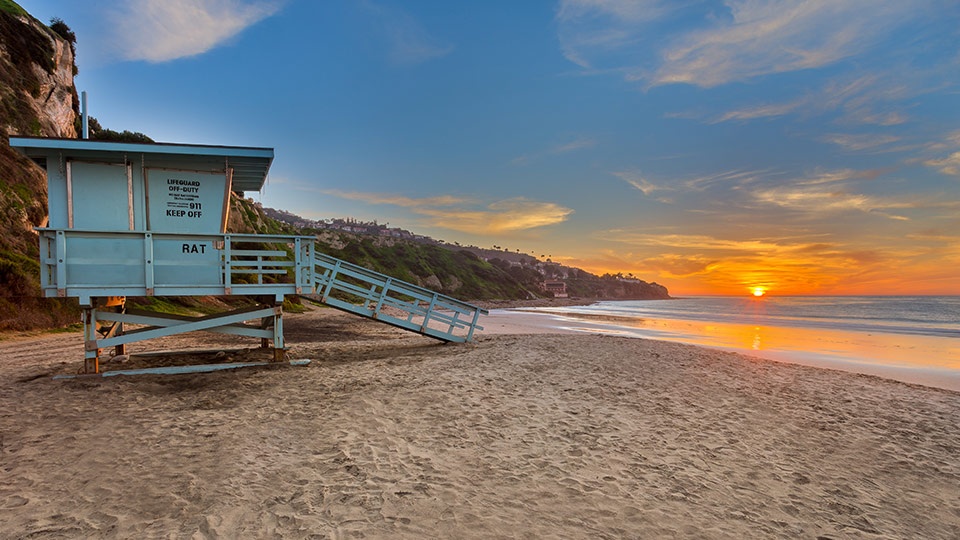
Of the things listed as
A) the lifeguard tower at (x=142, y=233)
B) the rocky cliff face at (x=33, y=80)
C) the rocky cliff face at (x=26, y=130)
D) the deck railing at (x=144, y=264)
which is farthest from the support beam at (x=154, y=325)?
the rocky cliff face at (x=33, y=80)

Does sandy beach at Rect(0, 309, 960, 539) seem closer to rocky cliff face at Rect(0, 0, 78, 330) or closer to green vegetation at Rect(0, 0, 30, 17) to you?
rocky cliff face at Rect(0, 0, 78, 330)

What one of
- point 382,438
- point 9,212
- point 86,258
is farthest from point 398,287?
point 9,212

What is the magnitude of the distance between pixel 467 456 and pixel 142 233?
29.2ft

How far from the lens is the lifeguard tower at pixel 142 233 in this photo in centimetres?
902

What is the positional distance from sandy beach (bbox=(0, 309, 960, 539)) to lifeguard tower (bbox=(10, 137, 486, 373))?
1.53 metres

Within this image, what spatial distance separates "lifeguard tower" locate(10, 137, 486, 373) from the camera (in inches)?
355

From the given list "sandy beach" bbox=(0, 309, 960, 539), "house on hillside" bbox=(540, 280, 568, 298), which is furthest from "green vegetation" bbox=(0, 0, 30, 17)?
"house on hillside" bbox=(540, 280, 568, 298)

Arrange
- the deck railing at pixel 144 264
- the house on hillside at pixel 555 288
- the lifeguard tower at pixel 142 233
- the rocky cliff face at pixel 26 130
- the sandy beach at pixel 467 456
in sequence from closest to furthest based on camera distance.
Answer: the sandy beach at pixel 467 456
the deck railing at pixel 144 264
the lifeguard tower at pixel 142 233
the rocky cliff face at pixel 26 130
the house on hillside at pixel 555 288

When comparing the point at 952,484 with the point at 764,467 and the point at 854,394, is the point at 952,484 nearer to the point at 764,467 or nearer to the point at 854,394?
the point at 764,467

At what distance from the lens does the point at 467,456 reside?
5.60m

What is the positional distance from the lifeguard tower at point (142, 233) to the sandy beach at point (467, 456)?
1532mm

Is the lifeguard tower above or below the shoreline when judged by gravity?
above

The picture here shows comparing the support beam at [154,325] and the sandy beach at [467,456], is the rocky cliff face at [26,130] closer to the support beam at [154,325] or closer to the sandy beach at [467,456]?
the support beam at [154,325]

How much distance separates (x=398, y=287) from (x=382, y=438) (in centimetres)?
914
